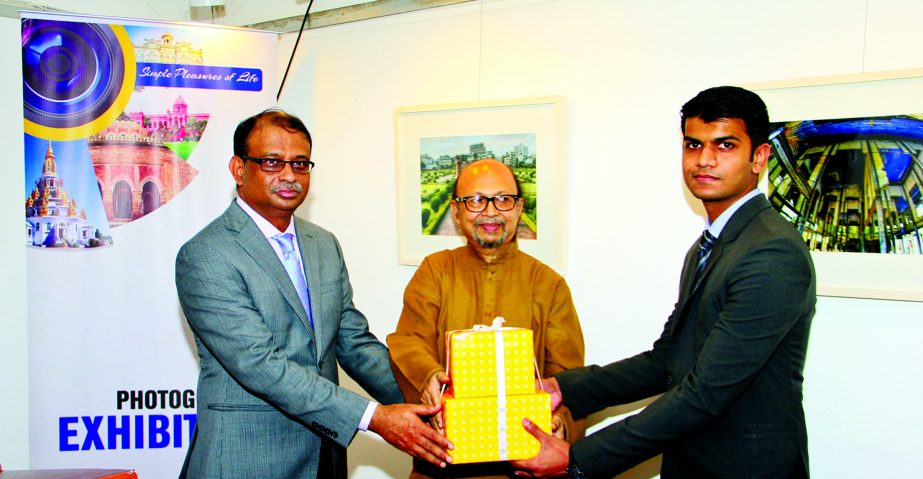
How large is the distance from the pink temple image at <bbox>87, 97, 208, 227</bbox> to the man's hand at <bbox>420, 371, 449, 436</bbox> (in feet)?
6.28

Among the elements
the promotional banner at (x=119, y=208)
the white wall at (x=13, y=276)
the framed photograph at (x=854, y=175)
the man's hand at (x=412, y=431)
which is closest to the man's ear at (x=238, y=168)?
the man's hand at (x=412, y=431)

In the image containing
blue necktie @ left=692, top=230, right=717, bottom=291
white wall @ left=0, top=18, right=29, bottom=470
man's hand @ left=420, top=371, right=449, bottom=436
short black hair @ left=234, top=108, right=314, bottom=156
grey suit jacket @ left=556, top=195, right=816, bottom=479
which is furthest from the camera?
white wall @ left=0, top=18, right=29, bottom=470

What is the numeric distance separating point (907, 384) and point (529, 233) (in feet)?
5.44

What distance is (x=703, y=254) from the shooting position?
87.6 inches

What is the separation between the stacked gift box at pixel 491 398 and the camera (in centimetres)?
218

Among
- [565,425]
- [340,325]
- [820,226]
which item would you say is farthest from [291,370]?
[820,226]

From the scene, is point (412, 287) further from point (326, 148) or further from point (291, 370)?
point (326, 148)

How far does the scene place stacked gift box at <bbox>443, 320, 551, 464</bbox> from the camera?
2178mm

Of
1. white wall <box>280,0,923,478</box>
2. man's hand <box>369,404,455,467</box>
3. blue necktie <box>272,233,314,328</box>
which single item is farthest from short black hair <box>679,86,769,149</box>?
blue necktie <box>272,233,314,328</box>

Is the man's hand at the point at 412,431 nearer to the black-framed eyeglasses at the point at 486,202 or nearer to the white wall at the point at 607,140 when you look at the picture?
the black-framed eyeglasses at the point at 486,202

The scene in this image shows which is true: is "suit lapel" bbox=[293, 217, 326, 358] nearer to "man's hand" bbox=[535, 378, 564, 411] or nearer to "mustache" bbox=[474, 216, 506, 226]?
"mustache" bbox=[474, 216, 506, 226]

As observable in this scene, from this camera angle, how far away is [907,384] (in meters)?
2.58

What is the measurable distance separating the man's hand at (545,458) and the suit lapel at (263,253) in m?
0.87

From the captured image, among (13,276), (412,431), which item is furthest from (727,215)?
(13,276)
